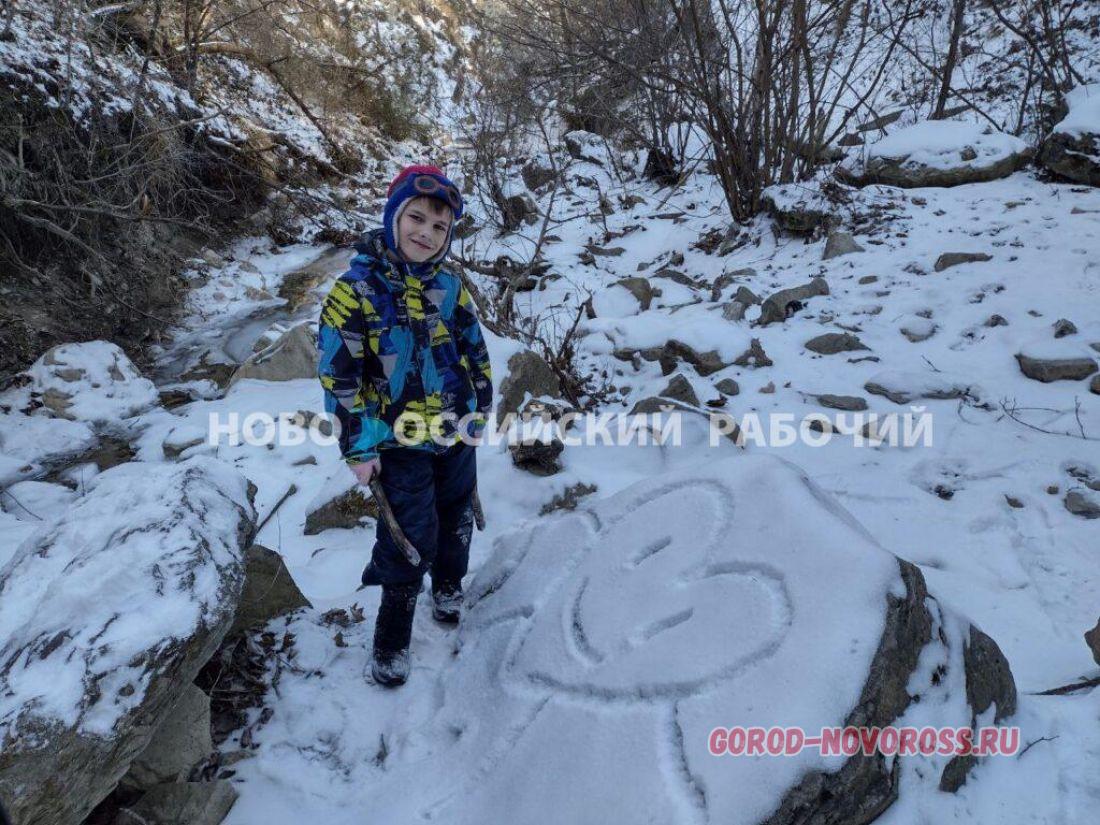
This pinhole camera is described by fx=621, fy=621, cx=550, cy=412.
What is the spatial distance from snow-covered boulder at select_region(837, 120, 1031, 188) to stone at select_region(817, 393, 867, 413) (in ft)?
10.9

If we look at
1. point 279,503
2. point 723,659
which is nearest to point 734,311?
point 279,503

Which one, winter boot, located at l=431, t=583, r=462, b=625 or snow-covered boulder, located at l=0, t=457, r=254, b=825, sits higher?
snow-covered boulder, located at l=0, t=457, r=254, b=825

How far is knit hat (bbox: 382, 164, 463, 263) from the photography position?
1.66 meters

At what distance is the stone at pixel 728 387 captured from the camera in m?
3.58

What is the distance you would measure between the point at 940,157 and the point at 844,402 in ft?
11.6

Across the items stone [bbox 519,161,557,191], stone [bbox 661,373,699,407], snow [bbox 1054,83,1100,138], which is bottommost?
stone [bbox 661,373,699,407]

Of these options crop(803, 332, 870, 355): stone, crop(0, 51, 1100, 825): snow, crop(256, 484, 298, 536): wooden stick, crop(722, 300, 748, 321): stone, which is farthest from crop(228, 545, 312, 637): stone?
crop(722, 300, 748, 321): stone

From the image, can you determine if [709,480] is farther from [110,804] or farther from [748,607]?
[110,804]

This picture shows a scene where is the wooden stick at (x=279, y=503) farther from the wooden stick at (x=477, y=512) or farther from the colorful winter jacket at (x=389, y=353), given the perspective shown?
the colorful winter jacket at (x=389, y=353)

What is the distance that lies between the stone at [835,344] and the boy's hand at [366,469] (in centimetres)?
303

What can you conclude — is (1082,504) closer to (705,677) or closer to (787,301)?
(705,677)

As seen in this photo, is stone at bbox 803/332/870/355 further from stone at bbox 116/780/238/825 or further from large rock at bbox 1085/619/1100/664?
stone at bbox 116/780/238/825

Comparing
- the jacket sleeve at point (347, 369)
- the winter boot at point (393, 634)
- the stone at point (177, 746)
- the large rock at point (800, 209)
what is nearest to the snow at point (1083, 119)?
the large rock at point (800, 209)

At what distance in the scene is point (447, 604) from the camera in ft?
6.99
